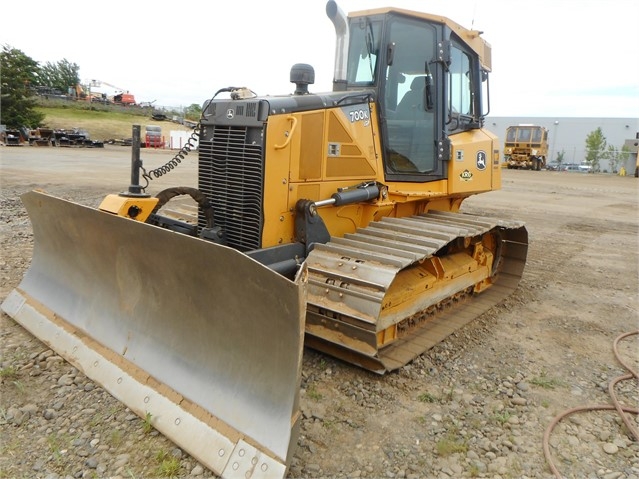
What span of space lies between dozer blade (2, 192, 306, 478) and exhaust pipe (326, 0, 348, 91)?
8.25 ft

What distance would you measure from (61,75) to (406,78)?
74.3m

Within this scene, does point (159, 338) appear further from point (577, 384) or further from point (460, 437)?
point (577, 384)

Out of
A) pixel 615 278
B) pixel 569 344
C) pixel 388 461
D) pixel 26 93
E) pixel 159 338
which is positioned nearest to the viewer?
pixel 388 461

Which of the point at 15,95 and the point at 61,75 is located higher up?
the point at 61,75

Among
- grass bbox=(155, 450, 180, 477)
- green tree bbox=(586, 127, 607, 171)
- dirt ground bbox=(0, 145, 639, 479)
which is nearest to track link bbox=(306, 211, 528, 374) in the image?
dirt ground bbox=(0, 145, 639, 479)

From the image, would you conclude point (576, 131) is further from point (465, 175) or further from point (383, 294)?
point (383, 294)

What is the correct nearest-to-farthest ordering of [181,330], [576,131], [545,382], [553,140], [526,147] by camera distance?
[181,330] → [545,382] → [526,147] → [576,131] → [553,140]

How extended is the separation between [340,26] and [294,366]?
3430 millimetres

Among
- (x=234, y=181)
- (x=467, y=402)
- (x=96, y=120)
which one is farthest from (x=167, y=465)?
(x=96, y=120)

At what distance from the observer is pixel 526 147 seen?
115 feet

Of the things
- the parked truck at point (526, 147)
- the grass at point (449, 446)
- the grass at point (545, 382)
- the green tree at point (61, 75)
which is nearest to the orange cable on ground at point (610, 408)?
the grass at point (545, 382)

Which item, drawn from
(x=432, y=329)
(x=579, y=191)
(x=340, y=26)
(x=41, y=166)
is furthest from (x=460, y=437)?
(x=579, y=191)

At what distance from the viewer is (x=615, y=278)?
287 inches

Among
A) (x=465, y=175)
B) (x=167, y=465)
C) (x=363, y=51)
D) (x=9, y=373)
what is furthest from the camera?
(x=465, y=175)
